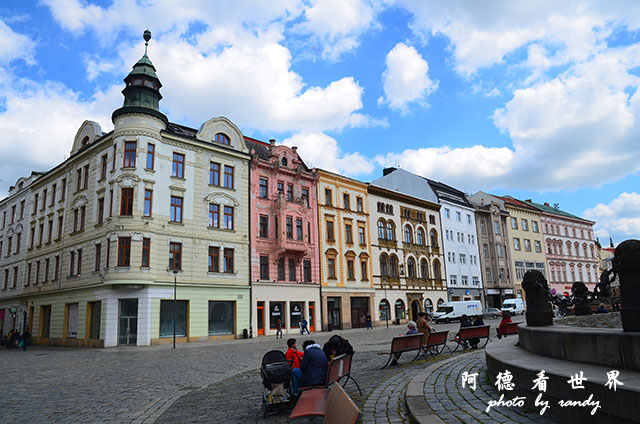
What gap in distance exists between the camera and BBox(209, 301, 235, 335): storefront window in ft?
109

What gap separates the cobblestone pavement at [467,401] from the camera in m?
5.83

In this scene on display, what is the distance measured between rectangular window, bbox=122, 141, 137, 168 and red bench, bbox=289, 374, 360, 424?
1127 inches

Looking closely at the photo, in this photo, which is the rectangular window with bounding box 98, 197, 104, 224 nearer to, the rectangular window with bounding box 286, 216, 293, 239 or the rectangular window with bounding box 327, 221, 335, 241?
the rectangular window with bounding box 286, 216, 293, 239

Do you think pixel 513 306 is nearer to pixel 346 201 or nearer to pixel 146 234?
pixel 346 201

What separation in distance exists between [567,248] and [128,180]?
70.8 metres

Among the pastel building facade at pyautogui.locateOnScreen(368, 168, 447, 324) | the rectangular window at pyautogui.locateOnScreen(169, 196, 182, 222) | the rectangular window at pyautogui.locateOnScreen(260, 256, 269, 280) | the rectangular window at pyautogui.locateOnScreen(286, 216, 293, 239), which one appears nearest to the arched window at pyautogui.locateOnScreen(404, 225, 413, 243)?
the pastel building facade at pyautogui.locateOnScreen(368, 168, 447, 324)

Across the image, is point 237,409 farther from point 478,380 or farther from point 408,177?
point 408,177

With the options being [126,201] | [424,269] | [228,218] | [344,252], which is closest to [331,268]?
[344,252]

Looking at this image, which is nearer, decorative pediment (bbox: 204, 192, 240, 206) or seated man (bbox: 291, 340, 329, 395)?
seated man (bbox: 291, 340, 329, 395)

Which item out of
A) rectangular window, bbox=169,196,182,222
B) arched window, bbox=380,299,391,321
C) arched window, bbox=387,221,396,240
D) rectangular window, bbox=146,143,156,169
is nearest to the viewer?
rectangular window, bbox=146,143,156,169

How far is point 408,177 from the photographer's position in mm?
58219

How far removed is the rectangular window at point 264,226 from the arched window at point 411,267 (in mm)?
19766

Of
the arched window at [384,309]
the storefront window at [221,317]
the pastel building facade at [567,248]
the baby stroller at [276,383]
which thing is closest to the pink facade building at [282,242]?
the storefront window at [221,317]

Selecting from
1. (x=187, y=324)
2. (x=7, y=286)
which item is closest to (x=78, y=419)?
(x=187, y=324)
